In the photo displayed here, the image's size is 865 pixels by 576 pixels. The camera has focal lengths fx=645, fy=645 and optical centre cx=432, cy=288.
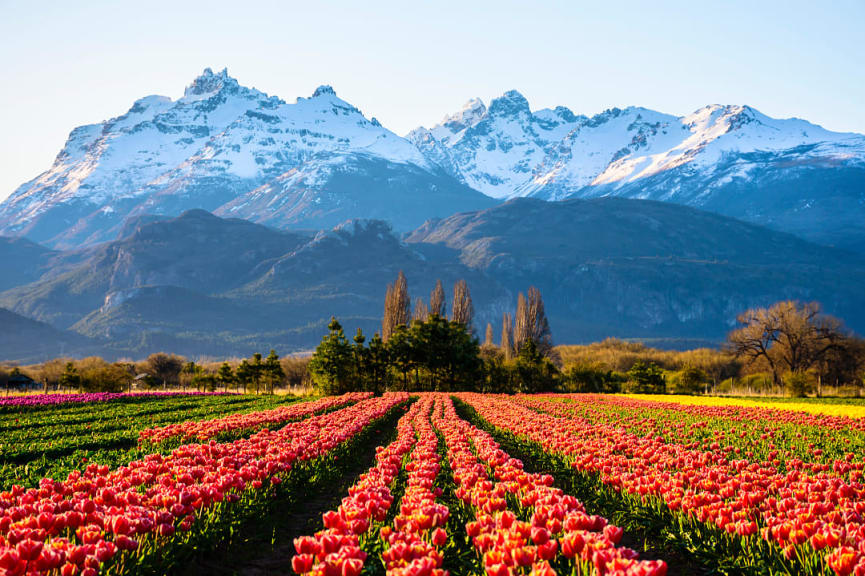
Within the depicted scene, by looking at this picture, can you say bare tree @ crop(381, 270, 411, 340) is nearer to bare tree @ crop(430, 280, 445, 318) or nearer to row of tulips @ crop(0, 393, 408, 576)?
bare tree @ crop(430, 280, 445, 318)

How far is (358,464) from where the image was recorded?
15.4 metres

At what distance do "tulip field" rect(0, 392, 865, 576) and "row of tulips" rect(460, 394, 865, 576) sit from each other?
3cm

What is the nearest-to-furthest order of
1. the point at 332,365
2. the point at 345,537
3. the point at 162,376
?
the point at 345,537 → the point at 332,365 → the point at 162,376

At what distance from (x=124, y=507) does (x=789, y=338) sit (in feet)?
232

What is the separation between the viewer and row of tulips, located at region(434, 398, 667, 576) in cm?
498

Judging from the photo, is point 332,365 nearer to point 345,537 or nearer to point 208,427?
point 208,427

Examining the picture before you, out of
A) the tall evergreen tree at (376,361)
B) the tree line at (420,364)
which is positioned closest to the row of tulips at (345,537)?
the tree line at (420,364)

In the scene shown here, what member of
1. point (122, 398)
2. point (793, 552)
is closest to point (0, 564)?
point (793, 552)

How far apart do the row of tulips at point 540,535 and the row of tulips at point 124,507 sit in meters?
3.13

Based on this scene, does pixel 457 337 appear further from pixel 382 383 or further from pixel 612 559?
→ pixel 612 559

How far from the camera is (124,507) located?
723cm

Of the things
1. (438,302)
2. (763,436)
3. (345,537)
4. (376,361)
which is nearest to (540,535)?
(345,537)

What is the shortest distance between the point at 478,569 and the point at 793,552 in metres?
3.06

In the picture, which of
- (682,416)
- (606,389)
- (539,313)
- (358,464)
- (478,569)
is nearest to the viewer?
(478,569)
